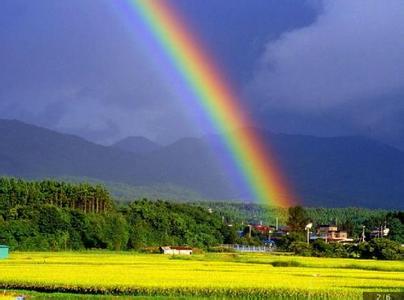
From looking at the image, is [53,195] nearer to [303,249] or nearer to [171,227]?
[171,227]

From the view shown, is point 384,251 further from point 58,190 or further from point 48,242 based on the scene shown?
point 58,190

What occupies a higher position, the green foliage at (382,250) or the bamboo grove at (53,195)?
the bamboo grove at (53,195)

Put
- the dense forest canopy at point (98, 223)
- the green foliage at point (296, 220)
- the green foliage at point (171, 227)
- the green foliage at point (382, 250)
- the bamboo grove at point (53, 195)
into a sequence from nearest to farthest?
1. the green foliage at point (382, 250)
2. the dense forest canopy at point (98, 223)
3. the green foliage at point (171, 227)
4. the bamboo grove at point (53, 195)
5. the green foliage at point (296, 220)

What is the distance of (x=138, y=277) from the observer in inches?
1431

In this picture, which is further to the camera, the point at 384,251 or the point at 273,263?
the point at 384,251

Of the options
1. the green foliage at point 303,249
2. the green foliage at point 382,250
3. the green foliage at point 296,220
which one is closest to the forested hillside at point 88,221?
the green foliage at point 296,220

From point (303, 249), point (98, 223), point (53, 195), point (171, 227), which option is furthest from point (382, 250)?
point (53, 195)

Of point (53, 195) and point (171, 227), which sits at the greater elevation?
point (53, 195)

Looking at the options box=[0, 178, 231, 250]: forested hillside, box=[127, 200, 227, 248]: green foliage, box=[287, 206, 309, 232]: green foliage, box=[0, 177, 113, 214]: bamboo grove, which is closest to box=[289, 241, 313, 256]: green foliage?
box=[127, 200, 227, 248]: green foliage

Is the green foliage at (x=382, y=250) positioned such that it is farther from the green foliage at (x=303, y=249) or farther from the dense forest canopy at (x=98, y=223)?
the green foliage at (x=303, y=249)

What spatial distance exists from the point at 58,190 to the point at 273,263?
54.1m

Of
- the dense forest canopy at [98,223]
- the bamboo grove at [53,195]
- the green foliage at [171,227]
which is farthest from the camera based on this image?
the bamboo grove at [53,195]

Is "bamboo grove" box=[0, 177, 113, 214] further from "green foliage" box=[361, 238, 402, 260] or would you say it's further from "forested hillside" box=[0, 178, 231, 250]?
"green foliage" box=[361, 238, 402, 260]

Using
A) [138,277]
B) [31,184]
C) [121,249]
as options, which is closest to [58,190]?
[31,184]
